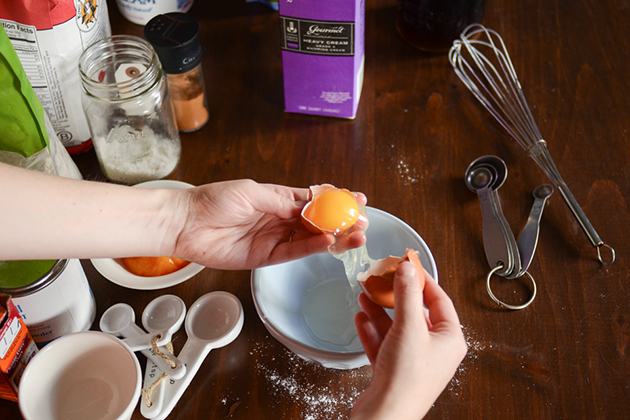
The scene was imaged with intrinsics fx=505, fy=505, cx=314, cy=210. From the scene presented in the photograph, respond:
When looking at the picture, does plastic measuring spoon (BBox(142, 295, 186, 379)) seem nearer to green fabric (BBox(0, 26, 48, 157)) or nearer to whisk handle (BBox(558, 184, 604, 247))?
green fabric (BBox(0, 26, 48, 157))

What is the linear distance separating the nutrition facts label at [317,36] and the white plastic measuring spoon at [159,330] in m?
0.51

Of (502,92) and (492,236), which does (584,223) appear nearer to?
(492,236)

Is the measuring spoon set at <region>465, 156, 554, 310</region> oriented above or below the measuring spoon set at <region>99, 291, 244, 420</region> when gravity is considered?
above

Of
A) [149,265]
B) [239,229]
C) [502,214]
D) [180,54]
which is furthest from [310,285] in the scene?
[180,54]

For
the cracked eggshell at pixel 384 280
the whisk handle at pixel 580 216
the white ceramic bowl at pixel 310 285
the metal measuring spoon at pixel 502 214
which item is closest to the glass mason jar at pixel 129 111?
the white ceramic bowl at pixel 310 285

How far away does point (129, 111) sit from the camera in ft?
2.91

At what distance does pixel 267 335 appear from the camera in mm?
771

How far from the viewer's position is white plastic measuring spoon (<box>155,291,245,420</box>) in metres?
0.68

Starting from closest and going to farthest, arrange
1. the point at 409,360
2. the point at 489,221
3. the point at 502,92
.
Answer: the point at 409,360 → the point at 489,221 → the point at 502,92

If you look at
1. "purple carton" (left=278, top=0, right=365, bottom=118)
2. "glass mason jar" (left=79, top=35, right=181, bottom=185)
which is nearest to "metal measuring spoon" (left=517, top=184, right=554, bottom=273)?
"purple carton" (left=278, top=0, right=365, bottom=118)

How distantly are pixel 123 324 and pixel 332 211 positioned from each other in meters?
0.36

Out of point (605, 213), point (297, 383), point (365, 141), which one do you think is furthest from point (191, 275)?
point (605, 213)

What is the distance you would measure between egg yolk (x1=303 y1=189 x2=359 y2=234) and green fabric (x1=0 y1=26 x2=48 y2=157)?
1.34ft

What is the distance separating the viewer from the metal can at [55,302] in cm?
65
